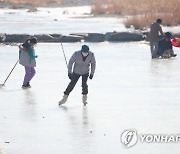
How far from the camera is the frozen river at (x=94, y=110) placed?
372 inches

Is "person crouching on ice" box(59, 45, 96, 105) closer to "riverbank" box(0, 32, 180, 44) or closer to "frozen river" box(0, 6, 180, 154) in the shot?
"frozen river" box(0, 6, 180, 154)

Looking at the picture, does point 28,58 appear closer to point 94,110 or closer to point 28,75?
point 28,75

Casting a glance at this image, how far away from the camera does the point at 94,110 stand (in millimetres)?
12477

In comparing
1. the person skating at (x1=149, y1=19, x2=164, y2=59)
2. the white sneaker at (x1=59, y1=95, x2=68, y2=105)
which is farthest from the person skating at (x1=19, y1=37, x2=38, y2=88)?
the person skating at (x1=149, y1=19, x2=164, y2=59)

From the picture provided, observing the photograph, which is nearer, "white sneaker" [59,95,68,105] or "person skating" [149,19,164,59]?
"white sneaker" [59,95,68,105]

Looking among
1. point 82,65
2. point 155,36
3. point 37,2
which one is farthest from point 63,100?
point 37,2

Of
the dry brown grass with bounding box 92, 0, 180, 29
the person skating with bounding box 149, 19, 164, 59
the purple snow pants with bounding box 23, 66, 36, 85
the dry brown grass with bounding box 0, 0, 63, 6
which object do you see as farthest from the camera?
the dry brown grass with bounding box 0, 0, 63, 6

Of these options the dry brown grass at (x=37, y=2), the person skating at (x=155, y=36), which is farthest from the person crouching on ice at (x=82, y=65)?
the dry brown grass at (x=37, y=2)

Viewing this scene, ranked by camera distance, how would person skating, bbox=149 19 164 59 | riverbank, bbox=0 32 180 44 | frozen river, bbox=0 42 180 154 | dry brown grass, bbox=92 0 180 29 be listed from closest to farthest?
frozen river, bbox=0 42 180 154 → person skating, bbox=149 19 164 59 → riverbank, bbox=0 32 180 44 → dry brown grass, bbox=92 0 180 29

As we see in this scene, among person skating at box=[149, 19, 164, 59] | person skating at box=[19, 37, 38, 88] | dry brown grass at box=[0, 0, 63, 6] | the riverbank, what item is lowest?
dry brown grass at box=[0, 0, 63, 6]

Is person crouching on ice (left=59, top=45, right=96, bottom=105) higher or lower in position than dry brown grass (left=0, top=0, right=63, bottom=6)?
higher

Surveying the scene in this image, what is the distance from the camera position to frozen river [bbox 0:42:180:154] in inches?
372

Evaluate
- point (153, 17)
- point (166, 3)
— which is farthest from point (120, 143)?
point (166, 3)

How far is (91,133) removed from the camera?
402 inches
